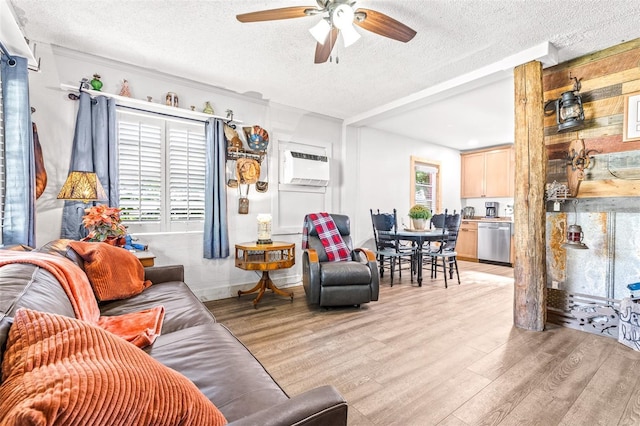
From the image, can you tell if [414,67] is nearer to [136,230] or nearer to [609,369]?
[609,369]

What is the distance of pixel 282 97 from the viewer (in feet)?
12.8

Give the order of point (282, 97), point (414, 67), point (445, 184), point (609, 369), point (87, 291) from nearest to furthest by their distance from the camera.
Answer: point (87, 291)
point (609, 369)
point (414, 67)
point (282, 97)
point (445, 184)

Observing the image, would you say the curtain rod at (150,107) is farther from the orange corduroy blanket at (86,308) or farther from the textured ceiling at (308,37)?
the orange corduroy blanket at (86,308)

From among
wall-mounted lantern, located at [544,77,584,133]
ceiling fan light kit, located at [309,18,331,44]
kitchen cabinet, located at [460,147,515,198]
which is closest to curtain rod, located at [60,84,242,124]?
ceiling fan light kit, located at [309,18,331,44]

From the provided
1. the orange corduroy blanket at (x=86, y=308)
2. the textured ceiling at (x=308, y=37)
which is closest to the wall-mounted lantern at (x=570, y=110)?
the textured ceiling at (x=308, y=37)

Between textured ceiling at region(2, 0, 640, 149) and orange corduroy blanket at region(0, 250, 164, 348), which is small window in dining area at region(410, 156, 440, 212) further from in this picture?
orange corduroy blanket at region(0, 250, 164, 348)

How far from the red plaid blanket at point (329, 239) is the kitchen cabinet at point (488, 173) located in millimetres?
4373

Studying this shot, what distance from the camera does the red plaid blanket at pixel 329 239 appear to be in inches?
142

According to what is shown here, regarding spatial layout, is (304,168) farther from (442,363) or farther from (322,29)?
(442,363)

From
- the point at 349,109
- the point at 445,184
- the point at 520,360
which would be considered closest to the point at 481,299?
the point at 520,360

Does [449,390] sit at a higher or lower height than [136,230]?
lower

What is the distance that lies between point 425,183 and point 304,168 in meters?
3.27

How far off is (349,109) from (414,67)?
141cm

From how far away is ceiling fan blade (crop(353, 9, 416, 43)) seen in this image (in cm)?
190
